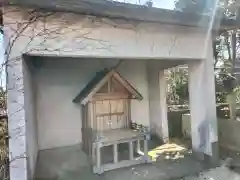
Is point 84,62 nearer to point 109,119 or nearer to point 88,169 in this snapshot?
point 109,119

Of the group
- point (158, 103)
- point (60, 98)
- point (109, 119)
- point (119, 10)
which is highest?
point (119, 10)

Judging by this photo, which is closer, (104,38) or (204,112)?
(104,38)

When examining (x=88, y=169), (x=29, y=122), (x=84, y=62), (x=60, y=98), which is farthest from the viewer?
(x=84, y=62)

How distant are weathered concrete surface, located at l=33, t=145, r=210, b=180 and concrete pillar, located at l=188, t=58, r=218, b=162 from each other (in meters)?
0.52

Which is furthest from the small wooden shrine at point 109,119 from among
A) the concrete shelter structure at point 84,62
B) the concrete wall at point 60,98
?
the concrete shelter structure at point 84,62

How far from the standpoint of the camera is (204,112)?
738 centimetres

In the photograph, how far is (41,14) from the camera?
5.11 m

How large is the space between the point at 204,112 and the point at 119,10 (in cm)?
418

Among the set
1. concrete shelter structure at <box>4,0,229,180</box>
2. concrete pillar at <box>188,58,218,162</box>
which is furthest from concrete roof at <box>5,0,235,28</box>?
concrete pillar at <box>188,58,218,162</box>

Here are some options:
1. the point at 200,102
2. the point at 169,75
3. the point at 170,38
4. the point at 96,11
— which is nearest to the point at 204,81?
the point at 200,102

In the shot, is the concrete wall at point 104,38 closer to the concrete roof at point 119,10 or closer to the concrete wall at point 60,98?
the concrete roof at point 119,10

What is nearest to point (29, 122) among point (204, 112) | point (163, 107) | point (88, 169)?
point (88, 169)

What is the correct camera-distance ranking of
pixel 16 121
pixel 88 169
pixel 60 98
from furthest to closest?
pixel 60 98, pixel 88 169, pixel 16 121

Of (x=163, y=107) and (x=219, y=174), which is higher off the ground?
(x=163, y=107)
